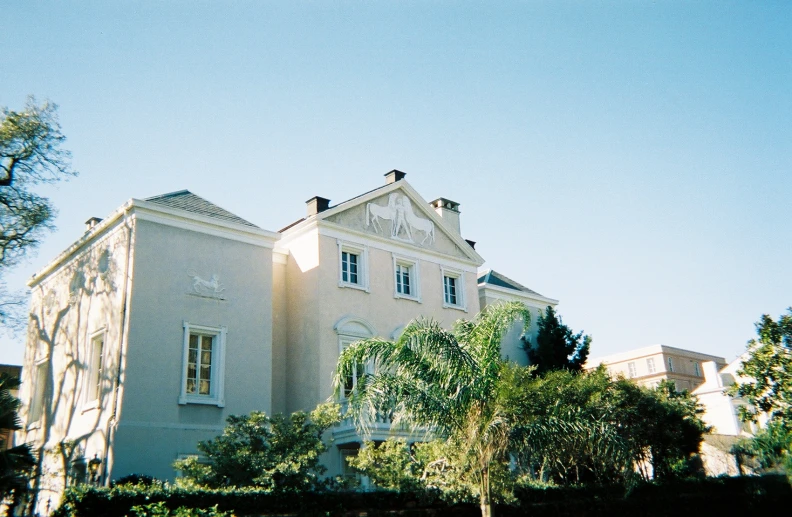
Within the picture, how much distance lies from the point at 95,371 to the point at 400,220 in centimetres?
1154

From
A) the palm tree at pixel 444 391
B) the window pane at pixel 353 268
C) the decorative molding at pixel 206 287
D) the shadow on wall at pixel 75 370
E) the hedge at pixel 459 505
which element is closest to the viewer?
the hedge at pixel 459 505

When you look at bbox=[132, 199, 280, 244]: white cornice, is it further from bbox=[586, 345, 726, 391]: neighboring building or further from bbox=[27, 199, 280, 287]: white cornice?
bbox=[586, 345, 726, 391]: neighboring building

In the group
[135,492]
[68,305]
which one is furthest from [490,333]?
[68,305]

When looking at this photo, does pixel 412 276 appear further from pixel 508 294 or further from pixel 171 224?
pixel 171 224

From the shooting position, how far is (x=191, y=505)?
12.8 m

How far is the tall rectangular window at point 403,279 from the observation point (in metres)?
25.3

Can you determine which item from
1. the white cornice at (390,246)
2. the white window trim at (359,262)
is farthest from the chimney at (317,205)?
the white window trim at (359,262)

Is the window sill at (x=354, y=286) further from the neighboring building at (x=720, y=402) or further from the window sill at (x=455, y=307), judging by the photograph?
the neighboring building at (x=720, y=402)

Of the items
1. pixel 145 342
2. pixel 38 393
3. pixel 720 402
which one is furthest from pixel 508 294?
pixel 720 402

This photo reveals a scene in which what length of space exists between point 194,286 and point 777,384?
58.4 feet

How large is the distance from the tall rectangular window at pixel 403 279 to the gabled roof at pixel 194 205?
5.91m

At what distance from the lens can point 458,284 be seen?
1079 inches

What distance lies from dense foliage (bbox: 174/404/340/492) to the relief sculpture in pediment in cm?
1028

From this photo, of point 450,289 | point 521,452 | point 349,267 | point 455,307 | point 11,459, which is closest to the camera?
point 521,452
